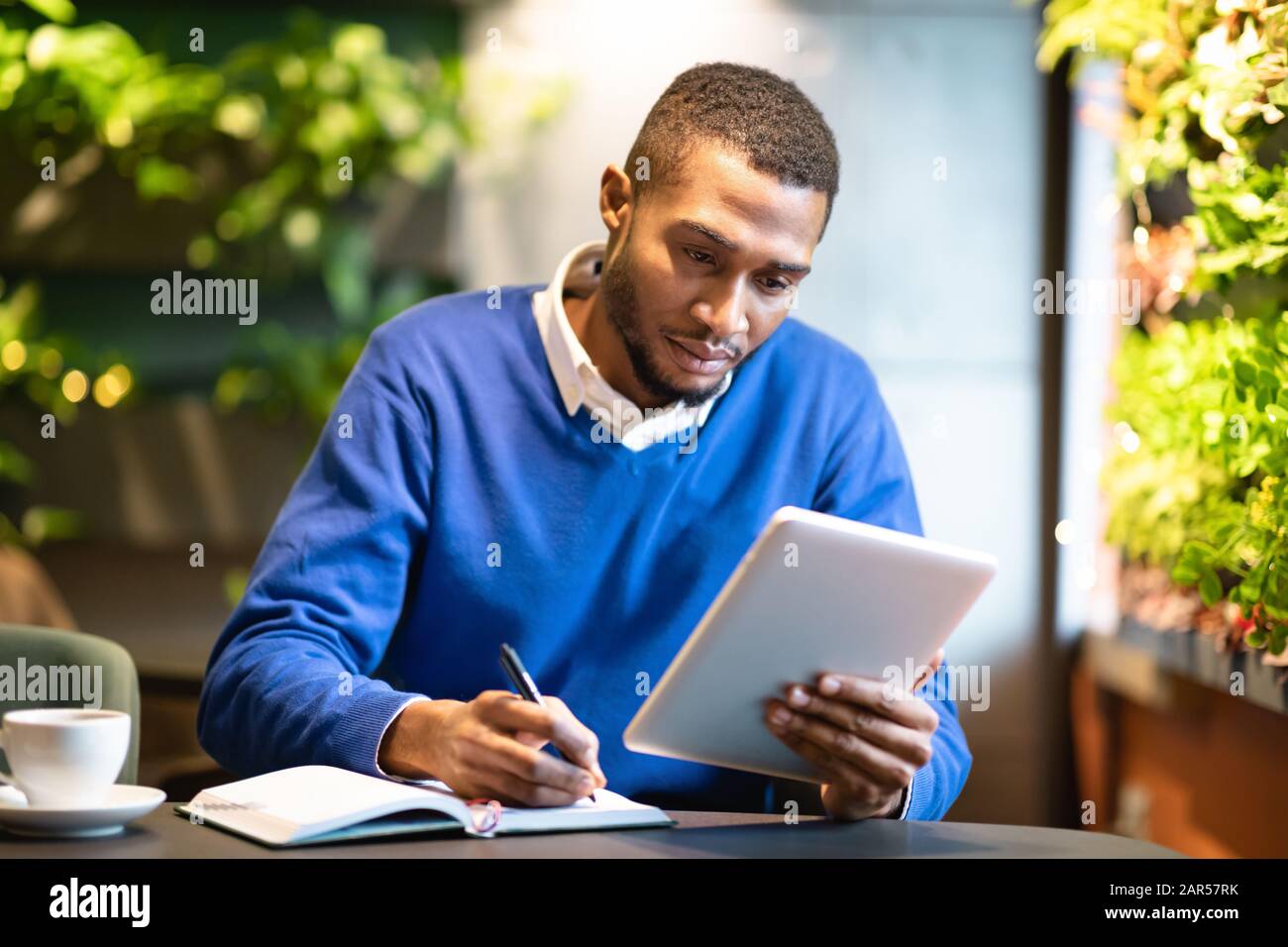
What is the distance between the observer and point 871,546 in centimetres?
110

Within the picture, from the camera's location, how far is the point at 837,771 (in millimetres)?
1249

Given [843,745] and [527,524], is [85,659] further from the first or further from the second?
[843,745]

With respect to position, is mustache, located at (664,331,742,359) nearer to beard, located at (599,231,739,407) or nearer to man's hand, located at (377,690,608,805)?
beard, located at (599,231,739,407)

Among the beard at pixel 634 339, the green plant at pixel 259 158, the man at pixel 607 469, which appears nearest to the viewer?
the man at pixel 607 469

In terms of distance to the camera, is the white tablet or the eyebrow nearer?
the white tablet

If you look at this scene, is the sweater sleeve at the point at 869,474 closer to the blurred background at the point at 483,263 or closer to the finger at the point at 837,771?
the finger at the point at 837,771

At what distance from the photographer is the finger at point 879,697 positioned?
1197 millimetres

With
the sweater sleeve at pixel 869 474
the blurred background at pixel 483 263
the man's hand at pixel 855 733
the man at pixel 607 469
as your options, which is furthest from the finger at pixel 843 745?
the blurred background at pixel 483 263

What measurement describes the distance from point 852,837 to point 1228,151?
996 mm

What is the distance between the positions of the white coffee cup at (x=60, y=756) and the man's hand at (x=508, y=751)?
0.87ft

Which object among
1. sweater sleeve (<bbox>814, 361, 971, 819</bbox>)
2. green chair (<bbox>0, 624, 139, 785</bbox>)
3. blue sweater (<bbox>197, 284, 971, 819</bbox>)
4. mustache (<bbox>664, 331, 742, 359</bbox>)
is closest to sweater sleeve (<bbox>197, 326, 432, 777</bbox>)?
blue sweater (<bbox>197, 284, 971, 819</bbox>)

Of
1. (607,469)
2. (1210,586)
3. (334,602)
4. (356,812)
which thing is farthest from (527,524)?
(1210,586)

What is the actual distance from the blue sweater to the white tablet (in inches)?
11.6

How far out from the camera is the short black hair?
4.89 ft
